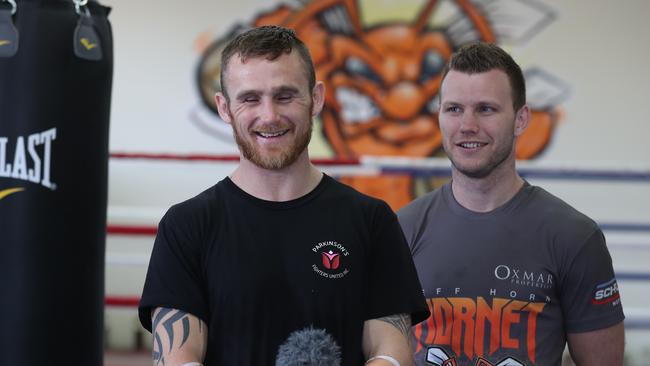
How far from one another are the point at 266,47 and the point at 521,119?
2.35ft

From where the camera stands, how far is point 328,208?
139cm

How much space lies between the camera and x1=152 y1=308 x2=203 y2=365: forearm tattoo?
4.28 ft

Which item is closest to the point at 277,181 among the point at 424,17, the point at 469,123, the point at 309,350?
the point at 309,350

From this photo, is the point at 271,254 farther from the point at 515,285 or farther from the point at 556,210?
the point at 556,210

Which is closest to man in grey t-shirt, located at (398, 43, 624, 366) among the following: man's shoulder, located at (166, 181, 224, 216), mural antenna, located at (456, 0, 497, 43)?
man's shoulder, located at (166, 181, 224, 216)

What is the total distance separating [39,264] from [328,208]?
33.7 inches

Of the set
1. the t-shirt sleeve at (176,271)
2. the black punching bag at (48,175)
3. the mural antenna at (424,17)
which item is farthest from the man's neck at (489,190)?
the mural antenna at (424,17)

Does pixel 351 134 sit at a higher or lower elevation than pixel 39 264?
higher

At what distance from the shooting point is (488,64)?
179 cm

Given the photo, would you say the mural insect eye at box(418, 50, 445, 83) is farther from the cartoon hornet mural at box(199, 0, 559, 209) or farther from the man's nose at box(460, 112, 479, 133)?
the man's nose at box(460, 112, 479, 133)

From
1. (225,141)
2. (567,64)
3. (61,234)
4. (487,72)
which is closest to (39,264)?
(61,234)

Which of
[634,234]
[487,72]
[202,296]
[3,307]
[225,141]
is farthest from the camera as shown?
[225,141]

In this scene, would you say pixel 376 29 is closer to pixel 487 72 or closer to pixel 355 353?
pixel 487 72

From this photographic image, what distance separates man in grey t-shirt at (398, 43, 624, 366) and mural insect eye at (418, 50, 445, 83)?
9.52ft
